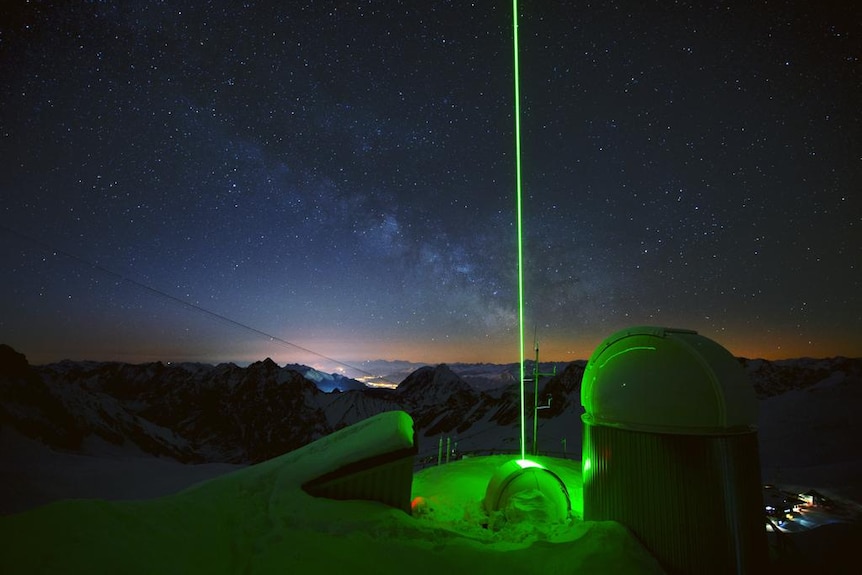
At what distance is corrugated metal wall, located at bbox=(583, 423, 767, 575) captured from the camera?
8.68 m

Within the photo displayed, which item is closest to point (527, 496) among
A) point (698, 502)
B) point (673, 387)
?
point (698, 502)

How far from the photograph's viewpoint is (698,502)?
8766 millimetres

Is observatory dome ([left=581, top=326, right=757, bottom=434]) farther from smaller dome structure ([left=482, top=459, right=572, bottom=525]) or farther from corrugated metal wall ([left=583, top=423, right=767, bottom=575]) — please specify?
smaller dome structure ([left=482, top=459, right=572, bottom=525])

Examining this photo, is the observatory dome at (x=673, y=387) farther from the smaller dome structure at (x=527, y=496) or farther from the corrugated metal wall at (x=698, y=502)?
the smaller dome structure at (x=527, y=496)

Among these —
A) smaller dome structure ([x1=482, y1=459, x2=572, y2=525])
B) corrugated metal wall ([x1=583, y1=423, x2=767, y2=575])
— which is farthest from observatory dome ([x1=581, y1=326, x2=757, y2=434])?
smaller dome structure ([x1=482, y1=459, x2=572, y2=525])

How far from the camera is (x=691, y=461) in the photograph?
8859 millimetres

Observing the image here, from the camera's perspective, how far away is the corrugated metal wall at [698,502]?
8680mm

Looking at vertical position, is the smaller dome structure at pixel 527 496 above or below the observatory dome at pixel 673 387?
below

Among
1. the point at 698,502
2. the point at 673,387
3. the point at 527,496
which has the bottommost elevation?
the point at 527,496

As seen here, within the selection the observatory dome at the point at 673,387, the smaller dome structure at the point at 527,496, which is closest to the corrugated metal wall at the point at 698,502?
the observatory dome at the point at 673,387

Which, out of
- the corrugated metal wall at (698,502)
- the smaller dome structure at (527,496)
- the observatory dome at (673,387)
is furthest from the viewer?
the smaller dome structure at (527,496)

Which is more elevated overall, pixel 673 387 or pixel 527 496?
pixel 673 387

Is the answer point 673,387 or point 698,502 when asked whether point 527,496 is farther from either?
point 673,387

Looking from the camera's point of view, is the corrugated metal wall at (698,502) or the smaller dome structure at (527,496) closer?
the corrugated metal wall at (698,502)
